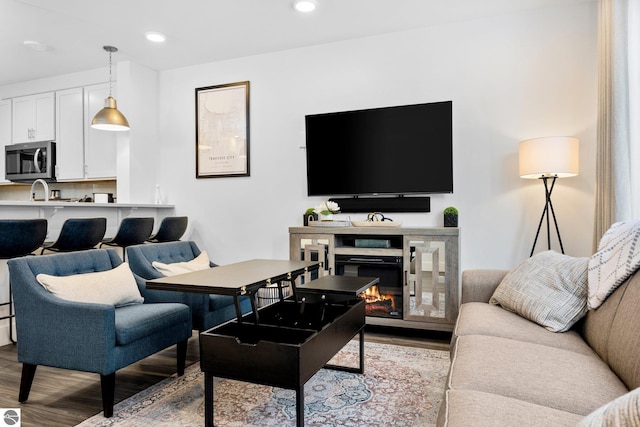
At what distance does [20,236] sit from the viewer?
2.83 metres

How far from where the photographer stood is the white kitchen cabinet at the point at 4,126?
5703 millimetres

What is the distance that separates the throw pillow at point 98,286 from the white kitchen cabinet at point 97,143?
2.89m

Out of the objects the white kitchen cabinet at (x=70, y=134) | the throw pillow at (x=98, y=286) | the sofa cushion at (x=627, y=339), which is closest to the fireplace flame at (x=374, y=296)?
the throw pillow at (x=98, y=286)

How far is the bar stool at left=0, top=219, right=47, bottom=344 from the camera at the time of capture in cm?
276

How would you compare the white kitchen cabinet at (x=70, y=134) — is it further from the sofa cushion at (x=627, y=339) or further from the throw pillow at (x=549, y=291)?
the sofa cushion at (x=627, y=339)

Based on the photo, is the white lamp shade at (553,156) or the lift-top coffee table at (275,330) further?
the white lamp shade at (553,156)

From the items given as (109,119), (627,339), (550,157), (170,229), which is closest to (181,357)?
(170,229)

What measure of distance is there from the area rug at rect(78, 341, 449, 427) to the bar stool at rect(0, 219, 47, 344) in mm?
1428

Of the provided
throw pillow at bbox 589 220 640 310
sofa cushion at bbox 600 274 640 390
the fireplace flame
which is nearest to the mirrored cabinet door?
the fireplace flame

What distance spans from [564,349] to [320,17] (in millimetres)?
3132

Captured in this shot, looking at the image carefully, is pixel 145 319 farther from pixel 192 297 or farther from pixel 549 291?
pixel 549 291

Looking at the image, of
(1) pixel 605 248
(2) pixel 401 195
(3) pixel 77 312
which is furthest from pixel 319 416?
(2) pixel 401 195

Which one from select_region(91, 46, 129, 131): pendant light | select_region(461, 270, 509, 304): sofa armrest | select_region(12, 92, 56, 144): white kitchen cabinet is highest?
select_region(12, 92, 56, 144): white kitchen cabinet

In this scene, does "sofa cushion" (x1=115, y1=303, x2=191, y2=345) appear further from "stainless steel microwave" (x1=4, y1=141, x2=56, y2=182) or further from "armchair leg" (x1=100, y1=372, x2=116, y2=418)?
"stainless steel microwave" (x1=4, y1=141, x2=56, y2=182)
